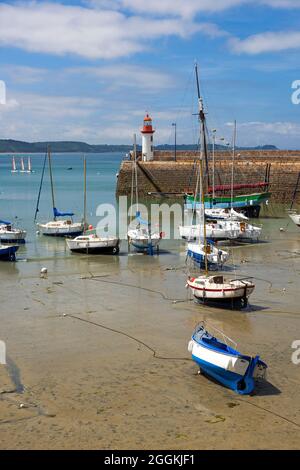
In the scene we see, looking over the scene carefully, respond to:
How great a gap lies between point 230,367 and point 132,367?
2.56m

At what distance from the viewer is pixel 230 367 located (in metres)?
13.0

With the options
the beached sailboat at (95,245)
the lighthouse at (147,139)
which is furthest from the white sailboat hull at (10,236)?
the lighthouse at (147,139)

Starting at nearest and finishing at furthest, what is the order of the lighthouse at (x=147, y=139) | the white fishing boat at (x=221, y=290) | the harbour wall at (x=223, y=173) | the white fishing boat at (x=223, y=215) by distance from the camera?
1. the white fishing boat at (x=221, y=290)
2. the white fishing boat at (x=223, y=215)
3. the harbour wall at (x=223, y=173)
4. the lighthouse at (x=147, y=139)

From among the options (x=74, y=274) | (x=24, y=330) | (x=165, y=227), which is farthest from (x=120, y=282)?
(x=165, y=227)

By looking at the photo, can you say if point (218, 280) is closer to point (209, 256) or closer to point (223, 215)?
point (209, 256)

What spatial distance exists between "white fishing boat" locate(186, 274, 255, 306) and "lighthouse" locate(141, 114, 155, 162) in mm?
50667

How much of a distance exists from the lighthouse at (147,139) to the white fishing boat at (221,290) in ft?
166

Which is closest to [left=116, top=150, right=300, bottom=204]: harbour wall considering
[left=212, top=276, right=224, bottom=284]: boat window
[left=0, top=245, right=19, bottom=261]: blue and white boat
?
[left=0, top=245, right=19, bottom=261]: blue and white boat

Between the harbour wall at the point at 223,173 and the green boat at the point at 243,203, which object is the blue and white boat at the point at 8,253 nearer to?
the green boat at the point at 243,203

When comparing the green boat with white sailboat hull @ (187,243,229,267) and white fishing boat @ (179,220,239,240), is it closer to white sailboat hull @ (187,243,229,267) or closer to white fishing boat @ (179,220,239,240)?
white fishing boat @ (179,220,239,240)

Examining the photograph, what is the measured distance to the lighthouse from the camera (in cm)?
7031

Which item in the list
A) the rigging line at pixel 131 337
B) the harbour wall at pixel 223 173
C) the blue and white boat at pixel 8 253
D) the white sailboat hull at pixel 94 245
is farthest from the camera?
the harbour wall at pixel 223 173

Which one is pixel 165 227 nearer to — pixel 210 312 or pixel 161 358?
pixel 210 312

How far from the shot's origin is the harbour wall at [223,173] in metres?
59.3
